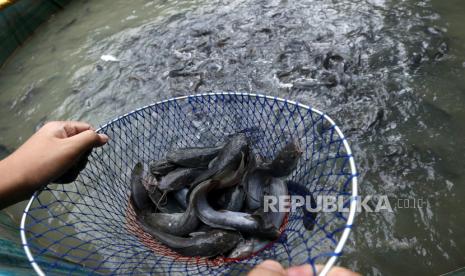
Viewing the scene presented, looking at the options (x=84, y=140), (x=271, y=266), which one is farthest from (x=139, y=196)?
(x=271, y=266)

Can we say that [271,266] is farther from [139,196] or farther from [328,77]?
[328,77]

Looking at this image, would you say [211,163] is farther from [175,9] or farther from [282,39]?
[175,9]

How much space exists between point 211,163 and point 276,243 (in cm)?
70

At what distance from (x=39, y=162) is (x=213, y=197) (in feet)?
3.53

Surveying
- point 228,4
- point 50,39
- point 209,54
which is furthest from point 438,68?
point 50,39

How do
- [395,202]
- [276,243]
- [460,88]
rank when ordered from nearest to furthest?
[276,243]
[395,202]
[460,88]

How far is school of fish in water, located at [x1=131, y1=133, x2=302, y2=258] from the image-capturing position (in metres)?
2.14

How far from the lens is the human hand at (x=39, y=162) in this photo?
1.92 m

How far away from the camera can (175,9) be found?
6148 mm

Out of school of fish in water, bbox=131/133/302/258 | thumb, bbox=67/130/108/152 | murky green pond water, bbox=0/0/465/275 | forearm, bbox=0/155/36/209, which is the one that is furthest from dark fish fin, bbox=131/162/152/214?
murky green pond water, bbox=0/0/465/275

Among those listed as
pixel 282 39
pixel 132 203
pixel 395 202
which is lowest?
pixel 395 202

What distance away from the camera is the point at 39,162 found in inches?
75.6

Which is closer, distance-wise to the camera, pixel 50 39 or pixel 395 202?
pixel 395 202

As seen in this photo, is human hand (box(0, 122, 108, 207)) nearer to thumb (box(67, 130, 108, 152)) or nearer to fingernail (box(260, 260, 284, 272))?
thumb (box(67, 130, 108, 152))
